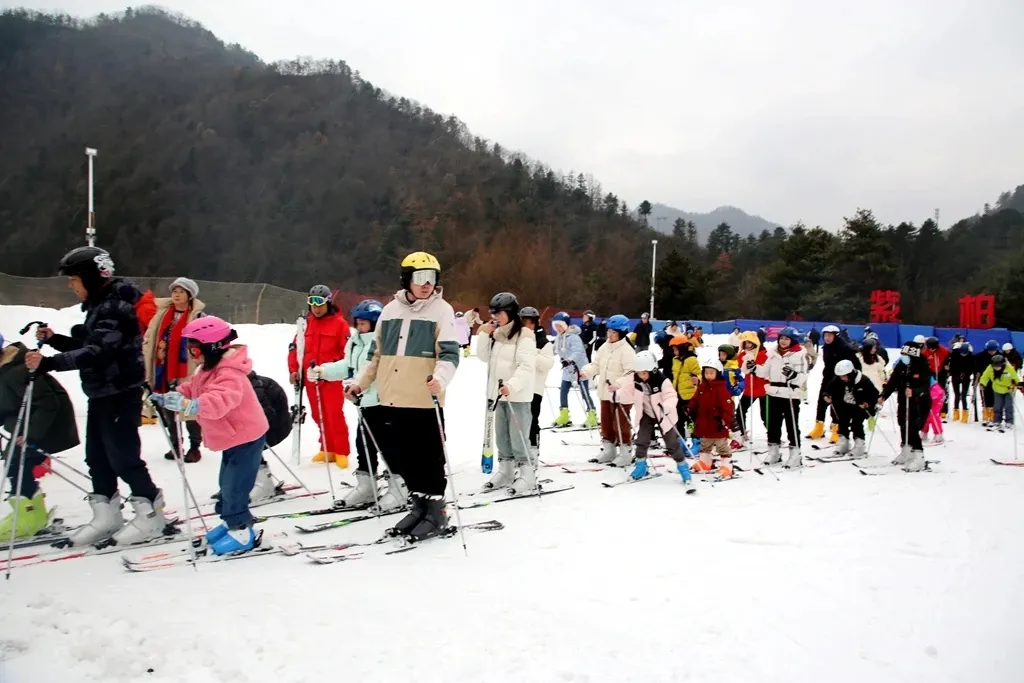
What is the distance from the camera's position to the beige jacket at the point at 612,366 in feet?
26.3

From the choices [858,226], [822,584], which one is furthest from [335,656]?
[858,226]

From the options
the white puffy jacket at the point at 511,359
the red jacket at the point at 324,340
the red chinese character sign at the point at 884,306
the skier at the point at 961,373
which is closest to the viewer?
the white puffy jacket at the point at 511,359

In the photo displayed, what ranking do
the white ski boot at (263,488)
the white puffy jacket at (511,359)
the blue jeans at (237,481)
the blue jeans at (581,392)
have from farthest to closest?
1. the blue jeans at (581,392)
2. the white puffy jacket at (511,359)
3. the white ski boot at (263,488)
4. the blue jeans at (237,481)

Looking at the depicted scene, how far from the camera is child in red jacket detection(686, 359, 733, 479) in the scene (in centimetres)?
849

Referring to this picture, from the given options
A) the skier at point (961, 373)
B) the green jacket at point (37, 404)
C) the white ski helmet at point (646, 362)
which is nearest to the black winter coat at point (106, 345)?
the green jacket at point (37, 404)

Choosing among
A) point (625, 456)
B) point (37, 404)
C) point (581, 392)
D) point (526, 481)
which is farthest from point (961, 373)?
point (37, 404)

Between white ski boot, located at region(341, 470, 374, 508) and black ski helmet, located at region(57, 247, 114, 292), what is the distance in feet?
8.70

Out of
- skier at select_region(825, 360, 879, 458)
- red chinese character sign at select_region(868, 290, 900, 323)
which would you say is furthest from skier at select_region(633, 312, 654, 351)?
red chinese character sign at select_region(868, 290, 900, 323)

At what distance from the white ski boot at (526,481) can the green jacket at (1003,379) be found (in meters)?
12.1

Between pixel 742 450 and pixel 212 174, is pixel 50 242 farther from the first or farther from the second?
pixel 742 450

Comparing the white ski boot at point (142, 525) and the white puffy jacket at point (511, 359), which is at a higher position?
the white puffy jacket at point (511, 359)

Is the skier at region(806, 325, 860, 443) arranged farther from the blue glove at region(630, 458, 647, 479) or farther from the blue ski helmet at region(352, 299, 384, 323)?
the blue ski helmet at region(352, 299, 384, 323)

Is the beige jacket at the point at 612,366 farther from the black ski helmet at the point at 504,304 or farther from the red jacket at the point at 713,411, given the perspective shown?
the black ski helmet at the point at 504,304

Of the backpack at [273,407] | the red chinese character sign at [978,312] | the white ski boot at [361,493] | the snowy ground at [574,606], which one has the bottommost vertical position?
the snowy ground at [574,606]
